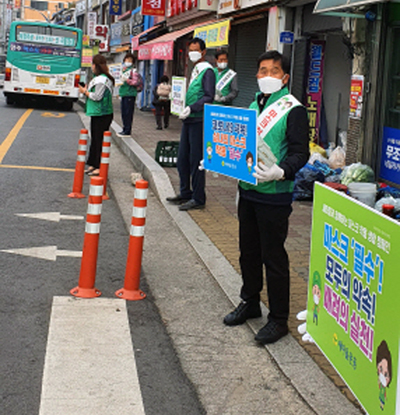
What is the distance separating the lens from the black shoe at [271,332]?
4.52m

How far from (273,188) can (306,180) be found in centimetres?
536

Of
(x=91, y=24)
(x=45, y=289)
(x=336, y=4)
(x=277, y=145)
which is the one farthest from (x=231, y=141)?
(x=91, y=24)

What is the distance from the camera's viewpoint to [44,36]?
90.1 ft

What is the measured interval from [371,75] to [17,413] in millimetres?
7572

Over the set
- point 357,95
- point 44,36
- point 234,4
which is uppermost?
point 234,4

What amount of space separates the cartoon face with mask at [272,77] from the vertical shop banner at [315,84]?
856cm

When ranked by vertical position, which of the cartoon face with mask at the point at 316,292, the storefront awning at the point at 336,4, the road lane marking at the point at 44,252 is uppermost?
the storefront awning at the point at 336,4

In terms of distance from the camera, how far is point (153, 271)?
6211mm

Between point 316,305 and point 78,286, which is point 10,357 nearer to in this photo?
point 78,286

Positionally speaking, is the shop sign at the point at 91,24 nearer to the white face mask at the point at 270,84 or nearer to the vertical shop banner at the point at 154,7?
the vertical shop banner at the point at 154,7

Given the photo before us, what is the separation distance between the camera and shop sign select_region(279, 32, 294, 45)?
13688 millimetres

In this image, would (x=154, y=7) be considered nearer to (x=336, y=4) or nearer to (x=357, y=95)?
(x=357, y=95)

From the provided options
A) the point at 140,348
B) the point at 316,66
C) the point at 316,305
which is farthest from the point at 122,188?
the point at 316,305

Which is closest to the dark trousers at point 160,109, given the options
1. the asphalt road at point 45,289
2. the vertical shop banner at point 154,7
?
the vertical shop banner at point 154,7
